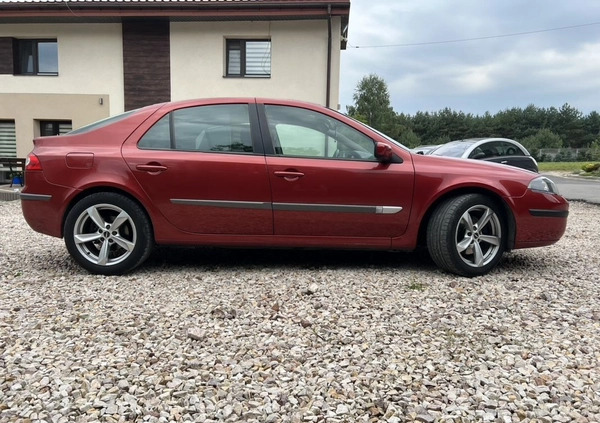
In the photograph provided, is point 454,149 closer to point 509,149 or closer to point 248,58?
point 509,149

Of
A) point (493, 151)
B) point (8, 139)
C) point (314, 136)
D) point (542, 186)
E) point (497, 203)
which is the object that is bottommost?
point (497, 203)

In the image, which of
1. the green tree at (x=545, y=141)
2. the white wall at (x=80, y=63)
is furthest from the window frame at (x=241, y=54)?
the green tree at (x=545, y=141)

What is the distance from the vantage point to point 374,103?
2221 inches

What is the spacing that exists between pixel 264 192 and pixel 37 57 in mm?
12327


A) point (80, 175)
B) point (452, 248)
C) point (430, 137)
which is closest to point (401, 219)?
point (452, 248)

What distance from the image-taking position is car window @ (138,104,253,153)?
3574mm

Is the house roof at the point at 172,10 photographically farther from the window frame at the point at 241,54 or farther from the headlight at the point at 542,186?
the headlight at the point at 542,186

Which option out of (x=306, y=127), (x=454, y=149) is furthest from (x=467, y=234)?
(x=454, y=149)

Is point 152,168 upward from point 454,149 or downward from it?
downward

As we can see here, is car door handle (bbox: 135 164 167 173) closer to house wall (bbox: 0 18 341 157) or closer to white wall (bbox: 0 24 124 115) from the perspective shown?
house wall (bbox: 0 18 341 157)

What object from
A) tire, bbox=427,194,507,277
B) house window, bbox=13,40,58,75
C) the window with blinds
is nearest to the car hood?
tire, bbox=427,194,507,277

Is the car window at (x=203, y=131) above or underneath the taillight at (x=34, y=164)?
above

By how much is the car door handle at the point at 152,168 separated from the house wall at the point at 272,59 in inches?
329

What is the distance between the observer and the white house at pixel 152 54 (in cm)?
1123
